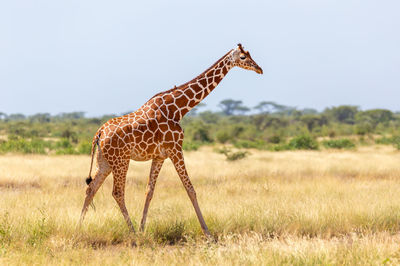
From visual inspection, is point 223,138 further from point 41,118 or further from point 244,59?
point 41,118

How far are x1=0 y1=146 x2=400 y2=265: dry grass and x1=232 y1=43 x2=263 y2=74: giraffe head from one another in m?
2.42

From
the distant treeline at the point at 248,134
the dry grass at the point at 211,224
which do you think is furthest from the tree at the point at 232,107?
the dry grass at the point at 211,224

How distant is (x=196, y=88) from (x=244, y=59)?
0.90 m

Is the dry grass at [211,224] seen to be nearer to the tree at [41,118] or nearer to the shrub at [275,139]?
the shrub at [275,139]

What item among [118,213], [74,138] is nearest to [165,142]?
[118,213]

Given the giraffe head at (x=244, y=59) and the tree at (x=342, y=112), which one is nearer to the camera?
the giraffe head at (x=244, y=59)

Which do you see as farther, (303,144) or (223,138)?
(223,138)

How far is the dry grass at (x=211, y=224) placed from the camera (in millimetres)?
5617

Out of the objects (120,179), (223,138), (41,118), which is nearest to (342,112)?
(223,138)

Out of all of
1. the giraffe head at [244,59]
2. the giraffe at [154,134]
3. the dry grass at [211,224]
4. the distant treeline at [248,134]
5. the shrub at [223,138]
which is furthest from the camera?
the shrub at [223,138]

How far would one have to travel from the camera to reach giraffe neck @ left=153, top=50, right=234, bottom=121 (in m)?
7.12

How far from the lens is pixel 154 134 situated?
22.3 ft

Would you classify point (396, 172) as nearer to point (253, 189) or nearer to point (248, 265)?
point (253, 189)

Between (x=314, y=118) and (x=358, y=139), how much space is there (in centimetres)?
2365
